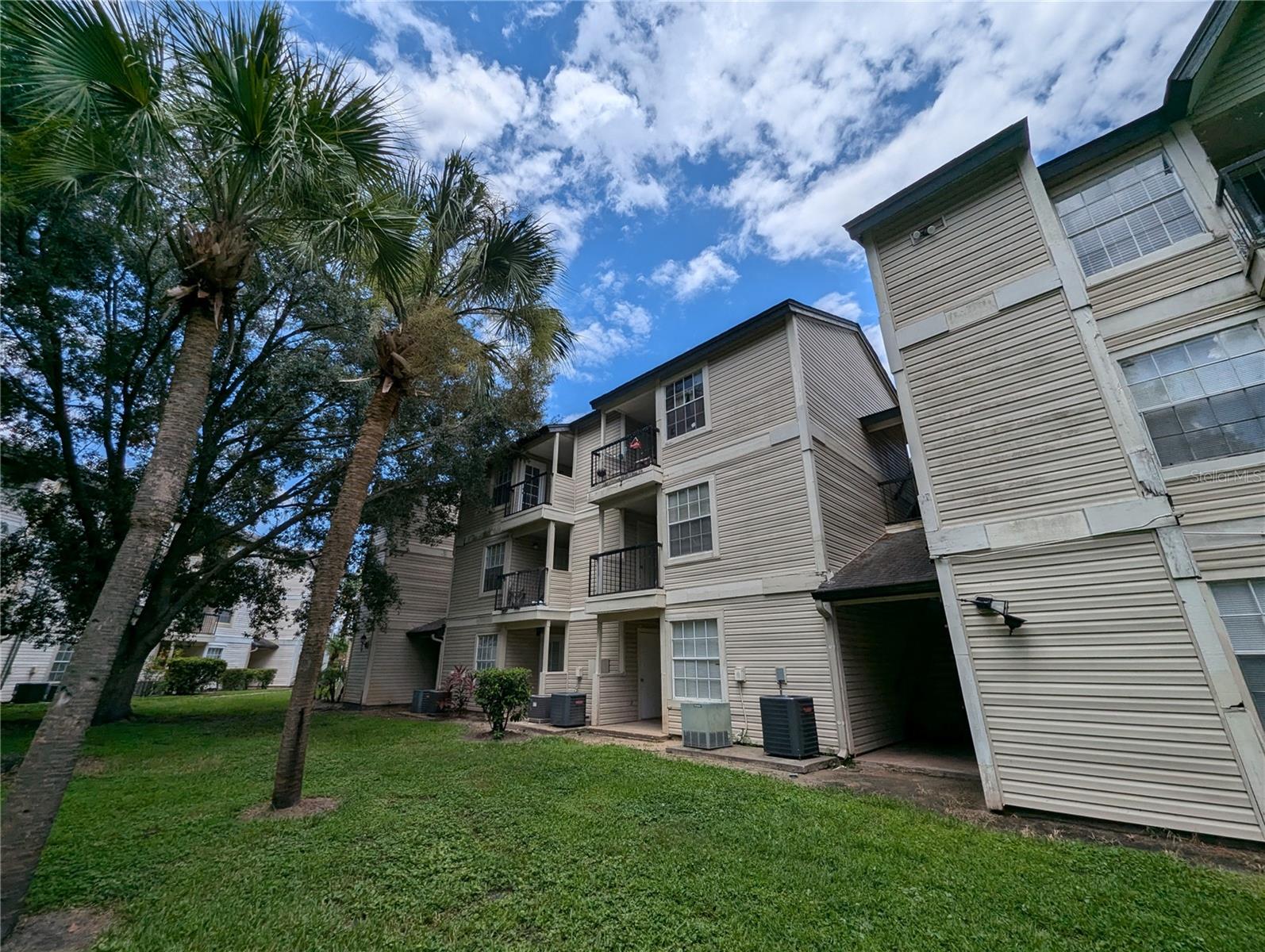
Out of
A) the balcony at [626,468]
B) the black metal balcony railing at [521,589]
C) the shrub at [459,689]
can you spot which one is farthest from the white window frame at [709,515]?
the shrub at [459,689]

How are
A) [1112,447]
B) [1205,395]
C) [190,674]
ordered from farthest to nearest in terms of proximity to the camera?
[190,674], [1112,447], [1205,395]

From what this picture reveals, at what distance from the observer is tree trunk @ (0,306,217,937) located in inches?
131

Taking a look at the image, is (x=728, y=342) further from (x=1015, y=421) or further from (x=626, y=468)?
(x=1015, y=421)

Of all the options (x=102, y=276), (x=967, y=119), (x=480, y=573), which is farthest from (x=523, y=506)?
(x=967, y=119)

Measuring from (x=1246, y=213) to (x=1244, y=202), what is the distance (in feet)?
0.63

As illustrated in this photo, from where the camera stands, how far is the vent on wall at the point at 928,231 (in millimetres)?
7832

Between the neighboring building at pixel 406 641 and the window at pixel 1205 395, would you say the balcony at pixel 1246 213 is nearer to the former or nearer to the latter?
the window at pixel 1205 395

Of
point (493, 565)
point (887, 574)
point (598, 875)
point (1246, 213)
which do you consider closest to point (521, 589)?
point (493, 565)

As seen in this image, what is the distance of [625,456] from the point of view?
13.7m

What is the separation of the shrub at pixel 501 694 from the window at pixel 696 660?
327 centimetres

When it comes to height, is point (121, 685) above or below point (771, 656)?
below

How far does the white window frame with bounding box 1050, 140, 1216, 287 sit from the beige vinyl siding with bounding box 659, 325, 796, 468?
4.65 meters

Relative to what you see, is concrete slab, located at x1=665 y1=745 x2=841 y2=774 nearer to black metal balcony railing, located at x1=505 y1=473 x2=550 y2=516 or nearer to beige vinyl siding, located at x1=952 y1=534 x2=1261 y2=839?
beige vinyl siding, located at x1=952 y1=534 x2=1261 y2=839

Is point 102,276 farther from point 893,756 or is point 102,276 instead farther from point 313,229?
point 893,756
